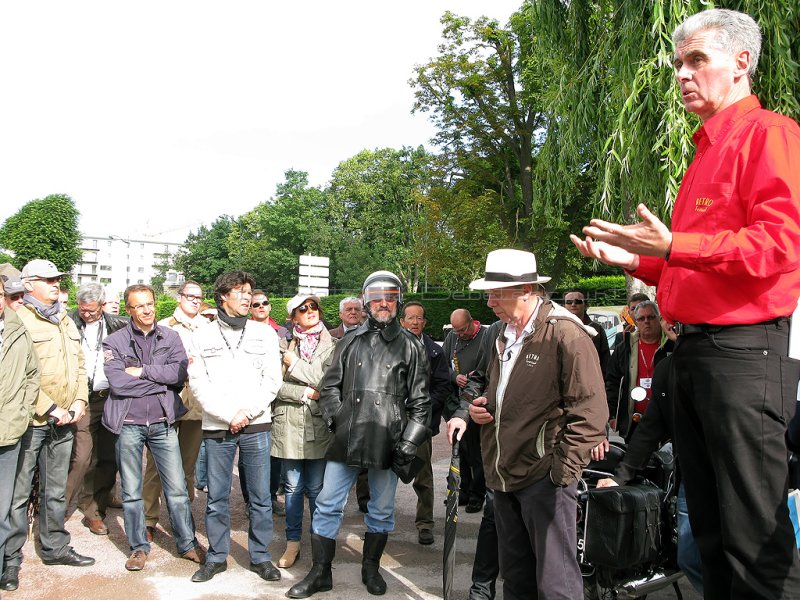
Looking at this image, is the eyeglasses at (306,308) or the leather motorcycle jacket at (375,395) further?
the eyeglasses at (306,308)

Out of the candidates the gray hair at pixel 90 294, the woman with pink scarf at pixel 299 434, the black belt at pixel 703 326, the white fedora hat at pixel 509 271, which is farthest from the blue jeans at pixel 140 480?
the black belt at pixel 703 326

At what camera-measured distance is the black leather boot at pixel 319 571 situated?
485cm

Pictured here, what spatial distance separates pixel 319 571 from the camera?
493 centimetres

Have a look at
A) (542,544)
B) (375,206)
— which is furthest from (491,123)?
(375,206)

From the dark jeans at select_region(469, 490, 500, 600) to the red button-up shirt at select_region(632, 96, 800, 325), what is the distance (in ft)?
8.52

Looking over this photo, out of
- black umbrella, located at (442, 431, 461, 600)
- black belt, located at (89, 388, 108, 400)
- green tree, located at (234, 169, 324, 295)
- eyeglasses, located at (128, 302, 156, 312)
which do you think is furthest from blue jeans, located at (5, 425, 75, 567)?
green tree, located at (234, 169, 324, 295)

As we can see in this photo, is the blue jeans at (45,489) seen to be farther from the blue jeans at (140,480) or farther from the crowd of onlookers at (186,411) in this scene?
the blue jeans at (140,480)

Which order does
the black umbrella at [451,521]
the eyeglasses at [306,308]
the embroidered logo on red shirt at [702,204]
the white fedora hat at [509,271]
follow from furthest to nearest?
the eyeglasses at [306,308] → the black umbrella at [451,521] → the white fedora hat at [509,271] → the embroidered logo on red shirt at [702,204]

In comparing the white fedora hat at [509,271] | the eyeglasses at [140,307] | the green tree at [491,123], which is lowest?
the eyeglasses at [140,307]

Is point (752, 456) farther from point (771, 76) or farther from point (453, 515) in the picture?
point (771, 76)

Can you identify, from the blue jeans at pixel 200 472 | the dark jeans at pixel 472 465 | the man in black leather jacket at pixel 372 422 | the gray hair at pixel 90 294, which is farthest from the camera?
the blue jeans at pixel 200 472

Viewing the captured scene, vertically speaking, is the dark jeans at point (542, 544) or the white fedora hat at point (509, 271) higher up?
the white fedora hat at point (509, 271)

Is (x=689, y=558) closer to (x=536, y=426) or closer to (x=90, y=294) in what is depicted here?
(x=536, y=426)

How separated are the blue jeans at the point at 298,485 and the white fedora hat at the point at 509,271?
2721mm
